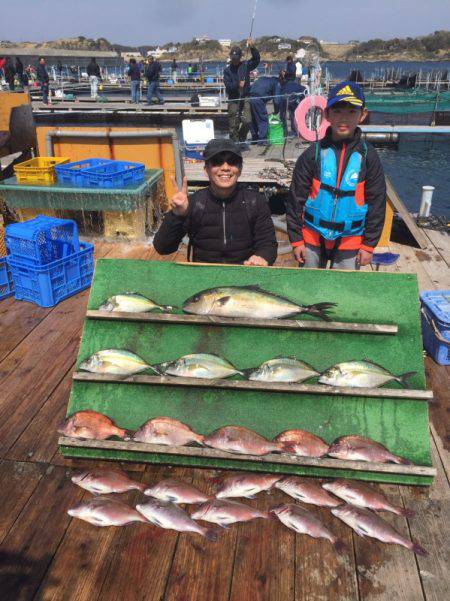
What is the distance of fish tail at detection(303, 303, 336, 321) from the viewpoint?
3.38 m

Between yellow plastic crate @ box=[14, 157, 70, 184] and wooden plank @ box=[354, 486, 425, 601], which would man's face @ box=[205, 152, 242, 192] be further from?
Answer: yellow plastic crate @ box=[14, 157, 70, 184]

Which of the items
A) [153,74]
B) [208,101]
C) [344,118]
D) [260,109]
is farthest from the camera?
[208,101]

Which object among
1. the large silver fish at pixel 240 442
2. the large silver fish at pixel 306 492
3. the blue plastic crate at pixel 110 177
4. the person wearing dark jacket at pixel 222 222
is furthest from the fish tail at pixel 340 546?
the blue plastic crate at pixel 110 177

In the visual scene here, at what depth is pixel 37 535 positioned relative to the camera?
107 inches

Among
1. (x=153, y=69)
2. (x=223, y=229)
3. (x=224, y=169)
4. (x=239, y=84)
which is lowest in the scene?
(x=223, y=229)

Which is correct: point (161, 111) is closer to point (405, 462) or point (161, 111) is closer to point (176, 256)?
point (176, 256)

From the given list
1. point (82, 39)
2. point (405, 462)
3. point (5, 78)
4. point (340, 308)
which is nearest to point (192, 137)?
point (340, 308)

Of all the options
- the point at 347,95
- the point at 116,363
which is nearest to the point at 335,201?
the point at 347,95

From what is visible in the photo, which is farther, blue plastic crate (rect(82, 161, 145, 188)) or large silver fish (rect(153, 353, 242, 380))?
blue plastic crate (rect(82, 161, 145, 188))

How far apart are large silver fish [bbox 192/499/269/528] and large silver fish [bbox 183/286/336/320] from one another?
1358mm

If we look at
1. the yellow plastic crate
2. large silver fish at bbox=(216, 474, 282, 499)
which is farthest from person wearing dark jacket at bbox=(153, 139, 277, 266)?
the yellow plastic crate

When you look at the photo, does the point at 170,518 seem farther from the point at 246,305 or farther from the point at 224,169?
A: the point at 224,169

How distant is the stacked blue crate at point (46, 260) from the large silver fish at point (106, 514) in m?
3.71

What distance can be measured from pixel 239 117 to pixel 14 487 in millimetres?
13869
